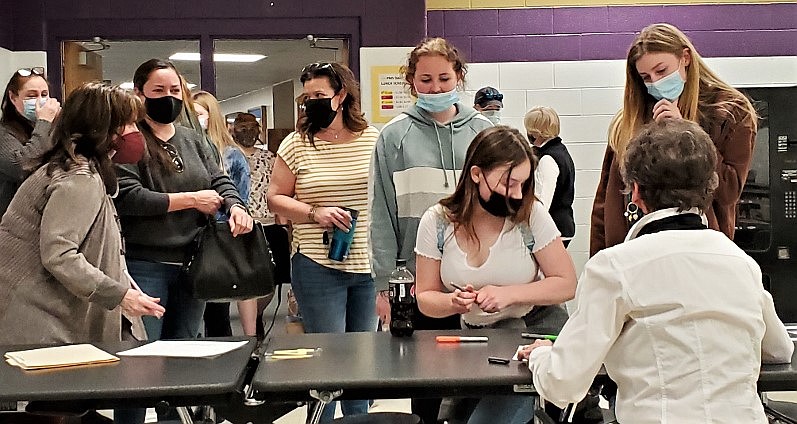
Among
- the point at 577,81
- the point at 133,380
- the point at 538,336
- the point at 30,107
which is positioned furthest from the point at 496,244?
the point at 577,81

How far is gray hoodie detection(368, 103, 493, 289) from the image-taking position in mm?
2924

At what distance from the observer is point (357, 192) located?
3.34 meters

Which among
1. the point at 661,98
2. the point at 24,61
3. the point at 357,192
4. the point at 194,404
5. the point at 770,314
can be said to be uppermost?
the point at 24,61

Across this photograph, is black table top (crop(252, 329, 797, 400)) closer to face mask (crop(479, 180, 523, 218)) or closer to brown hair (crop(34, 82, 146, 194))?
face mask (crop(479, 180, 523, 218))

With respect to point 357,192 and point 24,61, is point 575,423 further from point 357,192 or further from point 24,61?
point 24,61

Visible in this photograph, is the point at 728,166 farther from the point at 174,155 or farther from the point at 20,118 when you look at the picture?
the point at 20,118

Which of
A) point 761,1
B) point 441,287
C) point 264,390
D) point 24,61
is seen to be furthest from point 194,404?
point 761,1

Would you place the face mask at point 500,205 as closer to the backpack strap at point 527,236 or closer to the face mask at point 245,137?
the backpack strap at point 527,236

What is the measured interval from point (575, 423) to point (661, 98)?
3.32 feet

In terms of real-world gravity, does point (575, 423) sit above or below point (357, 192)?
below

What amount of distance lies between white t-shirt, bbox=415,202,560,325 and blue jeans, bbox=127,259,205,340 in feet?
3.07

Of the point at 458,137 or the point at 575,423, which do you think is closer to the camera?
the point at 575,423

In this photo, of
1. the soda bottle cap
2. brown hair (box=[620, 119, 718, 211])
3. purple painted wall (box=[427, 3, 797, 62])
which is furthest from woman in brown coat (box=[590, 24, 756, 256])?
purple painted wall (box=[427, 3, 797, 62])

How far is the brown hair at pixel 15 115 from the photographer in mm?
3604
